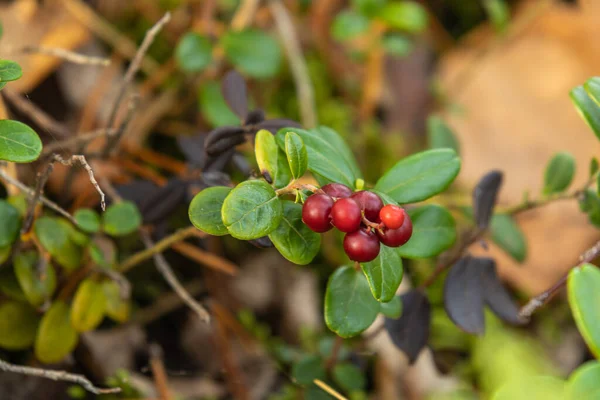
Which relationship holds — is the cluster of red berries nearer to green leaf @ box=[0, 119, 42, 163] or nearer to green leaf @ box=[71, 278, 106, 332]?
green leaf @ box=[0, 119, 42, 163]

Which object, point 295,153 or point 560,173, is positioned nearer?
point 295,153

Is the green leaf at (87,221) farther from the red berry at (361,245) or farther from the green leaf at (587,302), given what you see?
the green leaf at (587,302)

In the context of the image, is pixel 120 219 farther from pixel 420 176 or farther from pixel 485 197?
pixel 485 197

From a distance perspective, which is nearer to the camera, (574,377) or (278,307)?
(574,377)

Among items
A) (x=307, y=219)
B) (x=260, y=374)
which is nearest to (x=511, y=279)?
(x=260, y=374)

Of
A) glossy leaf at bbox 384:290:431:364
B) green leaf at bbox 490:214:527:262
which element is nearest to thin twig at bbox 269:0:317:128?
green leaf at bbox 490:214:527:262

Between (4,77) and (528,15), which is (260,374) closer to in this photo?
(4,77)

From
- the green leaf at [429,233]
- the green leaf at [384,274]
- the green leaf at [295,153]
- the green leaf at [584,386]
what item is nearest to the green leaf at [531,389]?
the green leaf at [584,386]

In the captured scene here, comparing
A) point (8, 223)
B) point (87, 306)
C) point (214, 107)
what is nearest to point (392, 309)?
point (87, 306)
